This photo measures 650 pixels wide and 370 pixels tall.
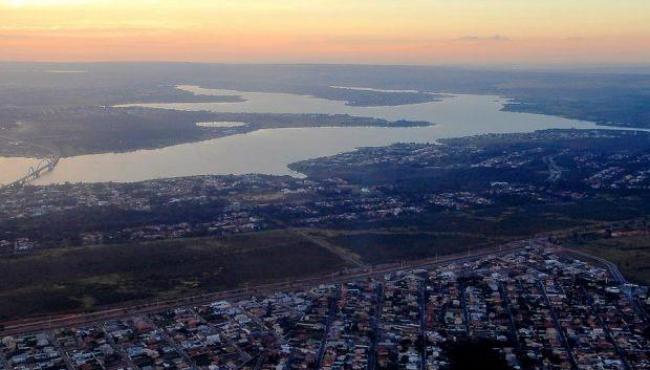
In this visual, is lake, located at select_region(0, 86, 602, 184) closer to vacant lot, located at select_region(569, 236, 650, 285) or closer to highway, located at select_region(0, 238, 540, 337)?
highway, located at select_region(0, 238, 540, 337)

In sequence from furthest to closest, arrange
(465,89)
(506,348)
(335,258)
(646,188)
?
(465,89) → (646,188) → (335,258) → (506,348)

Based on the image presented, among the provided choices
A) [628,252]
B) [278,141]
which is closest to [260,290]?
[628,252]

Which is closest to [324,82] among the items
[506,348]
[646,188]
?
[646,188]

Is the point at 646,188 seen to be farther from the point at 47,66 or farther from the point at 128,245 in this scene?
the point at 47,66

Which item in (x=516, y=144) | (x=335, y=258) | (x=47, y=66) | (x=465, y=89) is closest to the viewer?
(x=335, y=258)

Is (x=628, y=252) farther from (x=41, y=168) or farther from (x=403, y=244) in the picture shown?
(x=41, y=168)

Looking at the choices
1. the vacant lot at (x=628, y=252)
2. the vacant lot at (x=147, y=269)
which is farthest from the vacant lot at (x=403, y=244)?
the vacant lot at (x=628, y=252)
